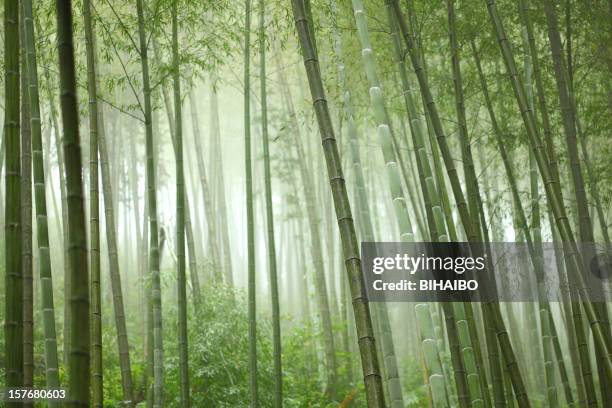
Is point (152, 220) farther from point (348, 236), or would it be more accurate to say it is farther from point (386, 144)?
point (348, 236)

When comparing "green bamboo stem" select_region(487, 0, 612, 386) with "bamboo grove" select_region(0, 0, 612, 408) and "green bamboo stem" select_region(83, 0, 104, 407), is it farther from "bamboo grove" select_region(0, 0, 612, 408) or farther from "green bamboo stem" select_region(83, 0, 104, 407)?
"green bamboo stem" select_region(83, 0, 104, 407)

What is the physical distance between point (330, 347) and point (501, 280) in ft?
7.77

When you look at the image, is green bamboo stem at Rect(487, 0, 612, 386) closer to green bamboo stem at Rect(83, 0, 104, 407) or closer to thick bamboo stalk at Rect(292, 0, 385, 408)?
thick bamboo stalk at Rect(292, 0, 385, 408)

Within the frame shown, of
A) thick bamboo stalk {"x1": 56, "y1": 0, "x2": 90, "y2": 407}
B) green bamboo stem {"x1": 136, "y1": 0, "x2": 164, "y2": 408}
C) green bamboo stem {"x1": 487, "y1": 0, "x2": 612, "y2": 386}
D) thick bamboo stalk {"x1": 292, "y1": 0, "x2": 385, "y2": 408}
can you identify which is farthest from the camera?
green bamboo stem {"x1": 136, "y1": 0, "x2": 164, "y2": 408}

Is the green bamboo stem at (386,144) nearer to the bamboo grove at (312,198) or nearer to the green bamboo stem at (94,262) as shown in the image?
the bamboo grove at (312,198)

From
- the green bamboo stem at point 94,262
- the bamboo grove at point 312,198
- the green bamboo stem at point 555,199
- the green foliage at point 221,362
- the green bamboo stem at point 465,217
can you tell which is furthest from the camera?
the green foliage at point 221,362

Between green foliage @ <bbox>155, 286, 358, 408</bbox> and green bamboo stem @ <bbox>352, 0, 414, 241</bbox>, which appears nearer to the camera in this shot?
green bamboo stem @ <bbox>352, 0, 414, 241</bbox>

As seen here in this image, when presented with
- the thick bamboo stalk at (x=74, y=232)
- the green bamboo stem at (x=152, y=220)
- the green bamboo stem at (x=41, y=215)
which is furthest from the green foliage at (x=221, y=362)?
the thick bamboo stalk at (x=74, y=232)

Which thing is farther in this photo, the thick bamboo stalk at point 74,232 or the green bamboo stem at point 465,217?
the green bamboo stem at point 465,217

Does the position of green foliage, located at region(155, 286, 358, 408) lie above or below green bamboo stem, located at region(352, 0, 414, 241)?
below

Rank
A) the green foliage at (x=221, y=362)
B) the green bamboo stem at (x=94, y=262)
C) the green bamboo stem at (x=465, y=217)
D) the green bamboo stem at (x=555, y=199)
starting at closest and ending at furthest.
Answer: the green bamboo stem at (x=465, y=217)
the green bamboo stem at (x=555, y=199)
the green bamboo stem at (x=94, y=262)
the green foliage at (x=221, y=362)

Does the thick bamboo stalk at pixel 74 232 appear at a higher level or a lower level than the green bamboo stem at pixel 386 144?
lower

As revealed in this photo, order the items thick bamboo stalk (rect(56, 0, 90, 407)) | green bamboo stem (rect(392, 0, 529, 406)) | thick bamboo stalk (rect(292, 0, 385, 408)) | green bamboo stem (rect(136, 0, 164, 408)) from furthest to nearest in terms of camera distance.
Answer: green bamboo stem (rect(136, 0, 164, 408)) → green bamboo stem (rect(392, 0, 529, 406)) → thick bamboo stalk (rect(292, 0, 385, 408)) → thick bamboo stalk (rect(56, 0, 90, 407))

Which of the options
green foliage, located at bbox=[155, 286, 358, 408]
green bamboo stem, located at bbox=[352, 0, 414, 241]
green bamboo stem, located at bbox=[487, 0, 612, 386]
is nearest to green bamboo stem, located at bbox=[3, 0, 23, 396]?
green bamboo stem, located at bbox=[352, 0, 414, 241]
